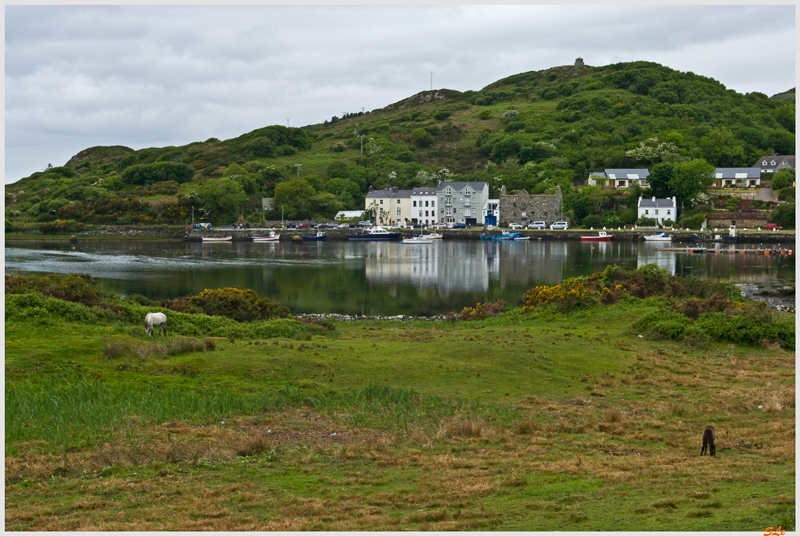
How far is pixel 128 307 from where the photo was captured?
1002 inches

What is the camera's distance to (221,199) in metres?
123

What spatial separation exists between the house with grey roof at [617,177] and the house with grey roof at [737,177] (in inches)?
486

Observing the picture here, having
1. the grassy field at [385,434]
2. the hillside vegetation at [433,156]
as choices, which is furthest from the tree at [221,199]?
the grassy field at [385,434]

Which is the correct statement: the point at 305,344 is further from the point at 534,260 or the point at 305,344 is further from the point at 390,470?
the point at 534,260

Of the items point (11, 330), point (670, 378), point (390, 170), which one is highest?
point (390, 170)

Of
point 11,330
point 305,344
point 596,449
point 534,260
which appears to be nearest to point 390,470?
point 596,449

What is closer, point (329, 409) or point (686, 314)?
point (329, 409)

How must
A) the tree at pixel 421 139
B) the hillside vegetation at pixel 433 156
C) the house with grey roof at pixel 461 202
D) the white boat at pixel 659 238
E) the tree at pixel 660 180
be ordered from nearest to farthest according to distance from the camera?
the white boat at pixel 659 238 → the tree at pixel 660 180 → the house with grey roof at pixel 461 202 → the hillside vegetation at pixel 433 156 → the tree at pixel 421 139

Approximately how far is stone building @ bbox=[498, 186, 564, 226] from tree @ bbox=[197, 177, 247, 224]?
4779 cm

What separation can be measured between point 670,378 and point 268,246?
83.7 m

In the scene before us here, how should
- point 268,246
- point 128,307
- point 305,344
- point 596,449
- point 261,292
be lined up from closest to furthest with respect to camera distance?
1. point 596,449
2. point 305,344
3. point 128,307
4. point 261,292
5. point 268,246

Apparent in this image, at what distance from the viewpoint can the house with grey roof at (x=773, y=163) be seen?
12394cm

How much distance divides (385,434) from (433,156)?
150 m

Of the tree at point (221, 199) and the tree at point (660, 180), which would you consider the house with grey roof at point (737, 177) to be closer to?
the tree at point (660, 180)
